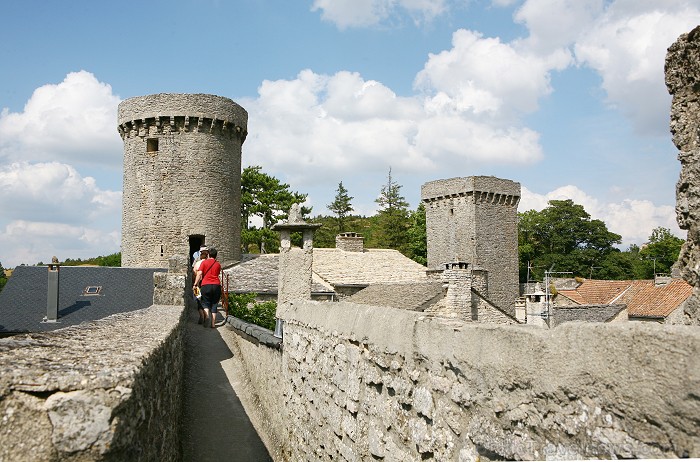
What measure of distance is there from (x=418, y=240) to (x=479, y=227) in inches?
465

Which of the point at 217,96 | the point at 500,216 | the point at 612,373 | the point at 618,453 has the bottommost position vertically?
the point at 618,453

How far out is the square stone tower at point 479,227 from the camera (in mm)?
42094

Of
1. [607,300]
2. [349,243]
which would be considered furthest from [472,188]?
[349,243]

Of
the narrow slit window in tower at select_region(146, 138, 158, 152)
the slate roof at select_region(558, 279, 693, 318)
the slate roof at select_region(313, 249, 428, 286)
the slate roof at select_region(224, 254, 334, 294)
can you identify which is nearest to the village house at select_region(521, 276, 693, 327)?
the slate roof at select_region(558, 279, 693, 318)

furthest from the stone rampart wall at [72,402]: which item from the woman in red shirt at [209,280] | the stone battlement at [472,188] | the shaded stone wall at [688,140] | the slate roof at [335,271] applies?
the stone battlement at [472,188]

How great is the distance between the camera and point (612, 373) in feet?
6.29

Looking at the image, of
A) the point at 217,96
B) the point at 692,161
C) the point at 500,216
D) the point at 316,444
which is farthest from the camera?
the point at 500,216

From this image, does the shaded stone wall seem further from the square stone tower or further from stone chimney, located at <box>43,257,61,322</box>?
the square stone tower

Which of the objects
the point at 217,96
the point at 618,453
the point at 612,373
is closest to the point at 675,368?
the point at 612,373

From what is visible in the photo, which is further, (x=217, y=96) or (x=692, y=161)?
(x=217, y=96)

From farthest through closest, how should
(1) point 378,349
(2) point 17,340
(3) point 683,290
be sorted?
1. (3) point 683,290
2. (1) point 378,349
3. (2) point 17,340

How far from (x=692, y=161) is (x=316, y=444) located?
3924 mm

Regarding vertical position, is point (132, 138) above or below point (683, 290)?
above

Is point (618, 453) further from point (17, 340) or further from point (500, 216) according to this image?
point (500, 216)
